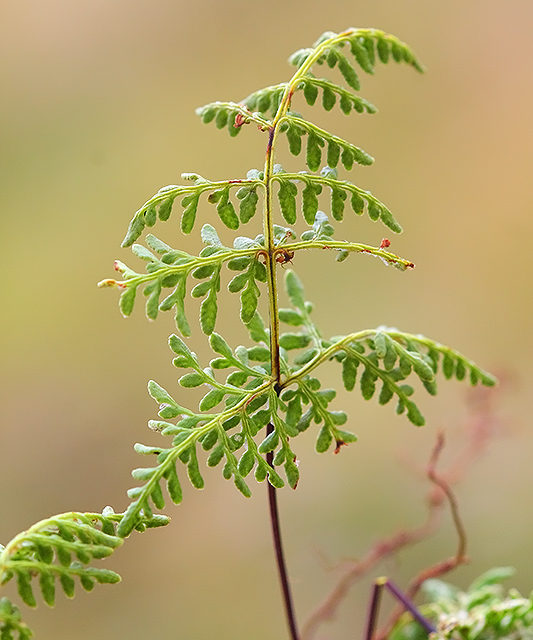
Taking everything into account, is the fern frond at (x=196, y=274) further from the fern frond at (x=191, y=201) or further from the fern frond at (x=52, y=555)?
the fern frond at (x=52, y=555)

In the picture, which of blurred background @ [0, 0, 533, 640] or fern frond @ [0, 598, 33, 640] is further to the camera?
blurred background @ [0, 0, 533, 640]

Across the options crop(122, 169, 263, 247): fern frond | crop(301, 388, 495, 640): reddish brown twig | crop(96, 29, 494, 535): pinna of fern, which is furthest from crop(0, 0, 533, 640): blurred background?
crop(122, 169, 263, 247): fern frond

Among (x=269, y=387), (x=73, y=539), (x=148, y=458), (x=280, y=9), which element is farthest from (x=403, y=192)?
(x=73, y=539)

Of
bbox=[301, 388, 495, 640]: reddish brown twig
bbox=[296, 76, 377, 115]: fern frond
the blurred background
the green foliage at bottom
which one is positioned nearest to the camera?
bbox=[296, 76, 377, 115]: fern frond

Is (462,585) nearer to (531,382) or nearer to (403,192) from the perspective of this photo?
(531,382)

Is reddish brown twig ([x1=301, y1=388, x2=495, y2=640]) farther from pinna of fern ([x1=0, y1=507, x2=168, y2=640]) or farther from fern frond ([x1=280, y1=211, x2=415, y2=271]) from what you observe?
pinna of fern ([x1=0, y1=507, x2=168, y2=640])

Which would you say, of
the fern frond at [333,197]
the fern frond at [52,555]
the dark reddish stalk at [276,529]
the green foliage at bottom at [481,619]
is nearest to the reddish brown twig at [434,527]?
the green foliage at bottom at [481,619]
